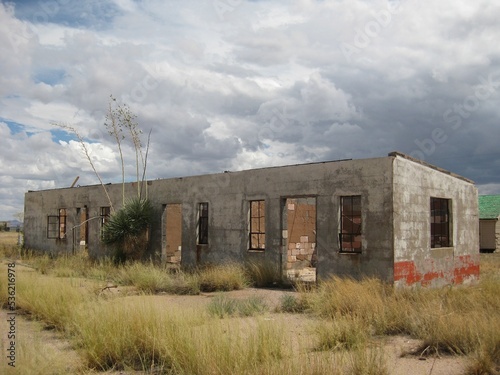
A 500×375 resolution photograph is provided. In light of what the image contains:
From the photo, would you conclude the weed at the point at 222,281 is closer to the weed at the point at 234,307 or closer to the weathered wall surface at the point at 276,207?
the weathered wall surface at the point at 276,207

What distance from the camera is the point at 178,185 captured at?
1759cm

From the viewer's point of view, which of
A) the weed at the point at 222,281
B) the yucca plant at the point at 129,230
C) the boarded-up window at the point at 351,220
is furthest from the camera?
the yucca plant at the point at 129,230

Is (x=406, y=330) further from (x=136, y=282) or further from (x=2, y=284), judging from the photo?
(x=2, y=284)

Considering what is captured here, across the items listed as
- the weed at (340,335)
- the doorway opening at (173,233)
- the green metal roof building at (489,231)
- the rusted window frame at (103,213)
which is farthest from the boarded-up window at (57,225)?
the green metal roof building at (489,231)

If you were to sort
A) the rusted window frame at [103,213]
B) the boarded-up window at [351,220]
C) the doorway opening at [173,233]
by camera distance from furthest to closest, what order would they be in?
1. the rusted window frame at [103,213]
2. the doorway opening at [173,233]
3. the boarded-up window at [351,220]

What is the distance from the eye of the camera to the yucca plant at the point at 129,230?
17.9 metres

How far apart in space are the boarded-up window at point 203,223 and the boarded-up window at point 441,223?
7.18 metres

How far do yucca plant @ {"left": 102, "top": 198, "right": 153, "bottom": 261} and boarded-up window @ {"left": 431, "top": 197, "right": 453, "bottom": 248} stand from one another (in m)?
9.58

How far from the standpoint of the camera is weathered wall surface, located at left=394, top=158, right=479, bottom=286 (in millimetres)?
12125

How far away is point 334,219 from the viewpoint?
12.9 metres

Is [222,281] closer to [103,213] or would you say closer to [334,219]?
[334,219]

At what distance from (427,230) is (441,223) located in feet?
7.41

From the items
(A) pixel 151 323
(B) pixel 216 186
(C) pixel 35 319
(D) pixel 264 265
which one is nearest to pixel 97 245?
(B) pixel 216 186

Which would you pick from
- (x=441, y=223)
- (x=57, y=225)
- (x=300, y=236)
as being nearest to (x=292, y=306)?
(x=441, y=223)
